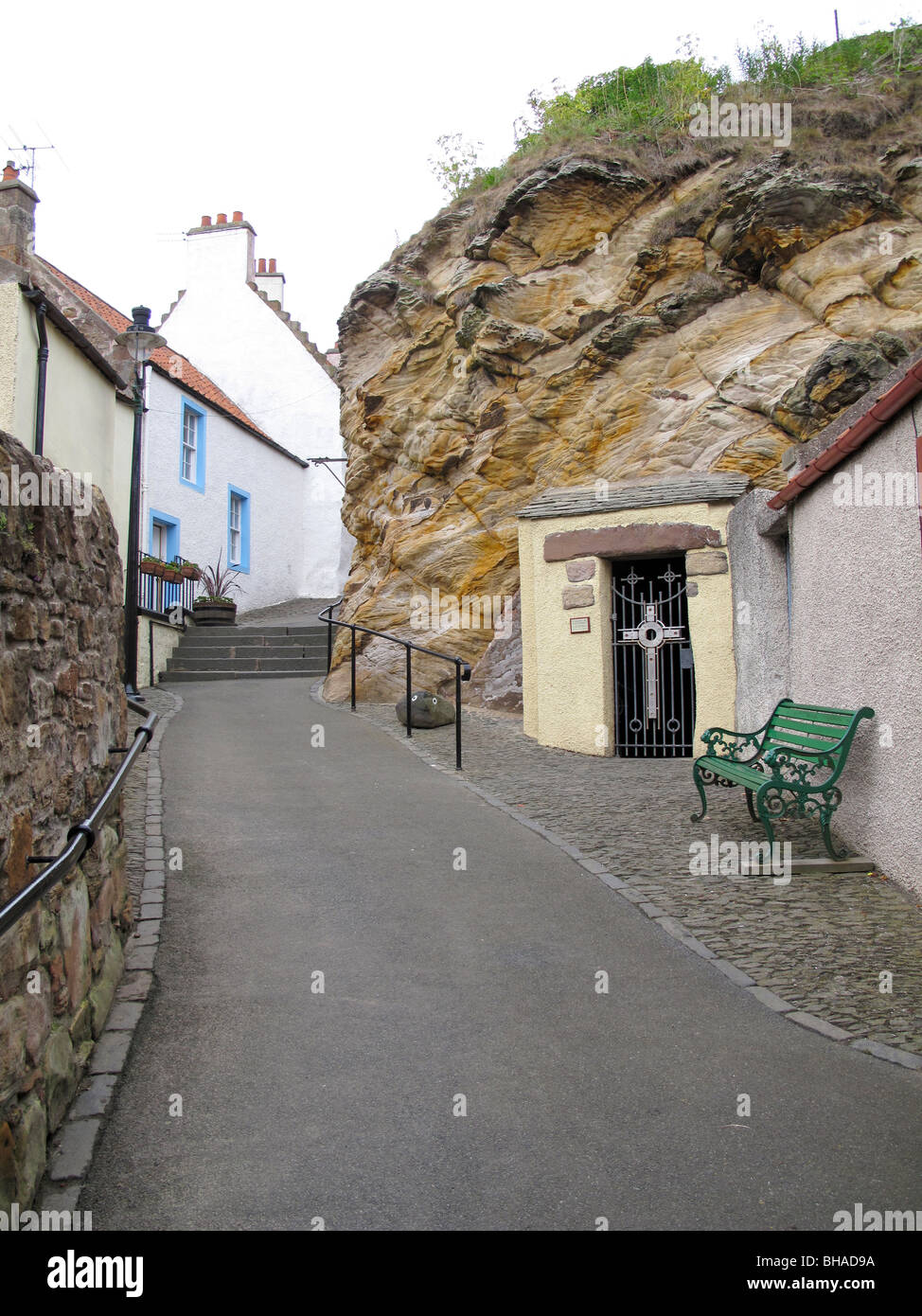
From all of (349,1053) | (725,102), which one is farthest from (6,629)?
(725,102)

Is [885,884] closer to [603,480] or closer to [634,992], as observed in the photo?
[634,992]

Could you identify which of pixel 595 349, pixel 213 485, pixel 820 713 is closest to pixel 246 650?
pixel 213 485

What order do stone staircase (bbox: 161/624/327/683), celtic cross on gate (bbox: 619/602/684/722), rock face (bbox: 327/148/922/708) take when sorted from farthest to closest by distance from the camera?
stone staircase (bbox: 161/624/327/683) < rock face (bbox: 327/148/922/708) < celtic cross on gate (bbox: 619/602/684/722)

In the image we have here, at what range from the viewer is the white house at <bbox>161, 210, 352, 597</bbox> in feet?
88.5

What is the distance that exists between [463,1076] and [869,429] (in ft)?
15.2

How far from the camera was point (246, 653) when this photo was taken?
18188mm

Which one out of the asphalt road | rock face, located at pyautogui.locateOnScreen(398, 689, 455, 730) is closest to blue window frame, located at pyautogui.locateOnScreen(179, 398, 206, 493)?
rock face, located at pyautogui.locateOnScreen(398, 689, 455, 730)

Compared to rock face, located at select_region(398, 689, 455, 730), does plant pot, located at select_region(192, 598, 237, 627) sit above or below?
above

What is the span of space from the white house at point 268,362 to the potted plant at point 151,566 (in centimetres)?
853

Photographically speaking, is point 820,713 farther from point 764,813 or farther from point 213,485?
point 213,485

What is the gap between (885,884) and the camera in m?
6.31

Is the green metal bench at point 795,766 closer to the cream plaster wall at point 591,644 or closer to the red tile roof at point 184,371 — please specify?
the cream plaster wall at point 591,644

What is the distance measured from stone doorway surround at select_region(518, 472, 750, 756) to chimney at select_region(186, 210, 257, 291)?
18146 millimetres

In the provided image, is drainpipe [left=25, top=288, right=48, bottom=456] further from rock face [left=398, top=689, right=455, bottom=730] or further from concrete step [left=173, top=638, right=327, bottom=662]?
concrete step [left=173, top=638, right=327, bottom=662]
